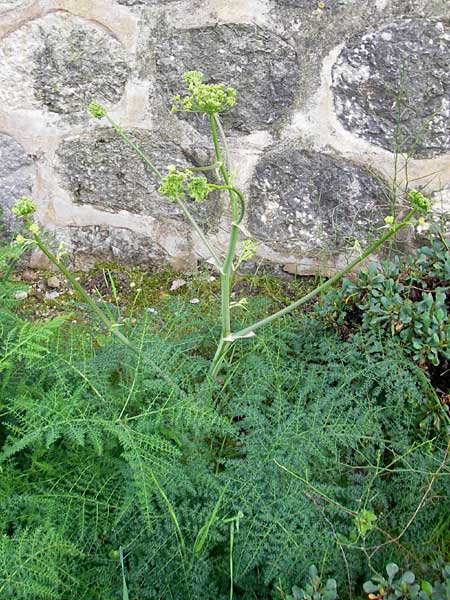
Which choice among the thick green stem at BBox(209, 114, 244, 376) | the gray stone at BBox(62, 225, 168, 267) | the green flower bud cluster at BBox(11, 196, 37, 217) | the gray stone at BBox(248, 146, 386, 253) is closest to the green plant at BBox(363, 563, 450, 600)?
the thick green stem at BBox(209, 114, 244, 376)

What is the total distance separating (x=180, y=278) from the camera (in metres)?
2.34

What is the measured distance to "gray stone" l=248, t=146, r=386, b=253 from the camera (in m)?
2.08

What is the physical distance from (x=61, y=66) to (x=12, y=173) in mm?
455

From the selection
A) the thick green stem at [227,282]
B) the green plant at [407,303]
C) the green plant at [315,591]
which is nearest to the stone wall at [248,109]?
the green plant at [407,303]

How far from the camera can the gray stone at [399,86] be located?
6.21 ft

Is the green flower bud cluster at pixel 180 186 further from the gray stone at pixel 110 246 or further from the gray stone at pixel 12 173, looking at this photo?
the gray stone at pixel 12 173

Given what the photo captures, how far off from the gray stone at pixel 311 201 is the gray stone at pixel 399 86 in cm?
17

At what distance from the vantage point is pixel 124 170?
2213 mm

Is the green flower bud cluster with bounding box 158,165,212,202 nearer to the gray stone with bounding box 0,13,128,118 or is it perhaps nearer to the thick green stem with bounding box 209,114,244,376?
the thick green stem with bounding box 209,114,244,376

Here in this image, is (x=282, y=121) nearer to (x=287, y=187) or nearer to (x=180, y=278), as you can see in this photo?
(x=287, y=187)

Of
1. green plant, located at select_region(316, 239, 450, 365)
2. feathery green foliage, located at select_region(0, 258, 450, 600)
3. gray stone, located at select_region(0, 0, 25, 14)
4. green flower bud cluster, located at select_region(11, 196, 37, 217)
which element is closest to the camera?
green flower bud cluster, located at select_region(11, 196, 37, 217)

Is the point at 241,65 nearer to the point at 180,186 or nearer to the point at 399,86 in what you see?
the point at 399,86

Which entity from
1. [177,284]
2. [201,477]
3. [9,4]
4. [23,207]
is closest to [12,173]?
[9,4]

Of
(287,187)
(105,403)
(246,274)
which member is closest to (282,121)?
(287,187)
